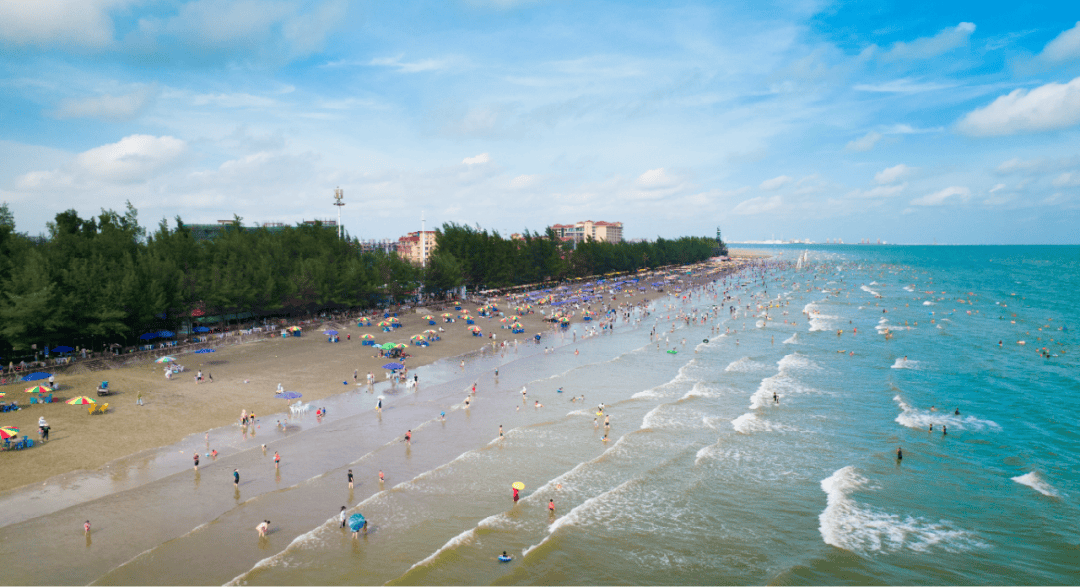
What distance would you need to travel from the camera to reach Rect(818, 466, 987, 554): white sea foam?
67.9 ft

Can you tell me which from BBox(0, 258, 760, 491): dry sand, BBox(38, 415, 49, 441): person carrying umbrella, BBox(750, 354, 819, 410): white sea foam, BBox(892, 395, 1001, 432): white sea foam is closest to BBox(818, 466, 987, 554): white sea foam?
BBox(892, 395, 1001, 432): white sea foam

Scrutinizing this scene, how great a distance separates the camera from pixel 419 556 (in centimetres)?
1908

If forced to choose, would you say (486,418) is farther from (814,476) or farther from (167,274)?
(167,274)

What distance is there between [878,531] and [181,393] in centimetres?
4083

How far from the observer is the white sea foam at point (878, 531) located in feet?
67.9

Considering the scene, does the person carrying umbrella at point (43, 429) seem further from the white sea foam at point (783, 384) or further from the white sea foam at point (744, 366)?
the white sea foam at point (744, 366)

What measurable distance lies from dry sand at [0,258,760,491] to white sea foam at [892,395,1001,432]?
36.9 m

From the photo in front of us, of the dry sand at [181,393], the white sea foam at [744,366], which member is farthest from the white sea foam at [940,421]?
the dry sand at [181,393]

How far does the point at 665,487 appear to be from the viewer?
2509cm

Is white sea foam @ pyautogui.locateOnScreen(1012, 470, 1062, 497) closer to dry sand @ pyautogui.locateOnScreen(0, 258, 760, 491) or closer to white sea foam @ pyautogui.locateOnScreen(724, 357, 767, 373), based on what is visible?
white sea foam @ pyautogui.locateOnScreen(724, 357, 767, 373)

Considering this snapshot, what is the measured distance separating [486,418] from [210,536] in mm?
16946

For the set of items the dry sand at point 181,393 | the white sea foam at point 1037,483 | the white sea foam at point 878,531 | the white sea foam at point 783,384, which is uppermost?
the dry sand at point 181,393

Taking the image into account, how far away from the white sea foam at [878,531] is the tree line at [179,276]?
51974mm

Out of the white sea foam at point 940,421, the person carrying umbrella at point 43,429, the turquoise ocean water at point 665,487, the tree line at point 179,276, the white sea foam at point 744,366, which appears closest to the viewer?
the turquoise ocean water at point 665,487
